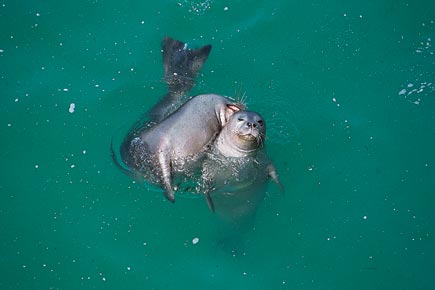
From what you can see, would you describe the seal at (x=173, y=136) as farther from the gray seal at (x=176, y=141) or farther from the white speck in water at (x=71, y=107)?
the white speck in water at (x=71, y=107)

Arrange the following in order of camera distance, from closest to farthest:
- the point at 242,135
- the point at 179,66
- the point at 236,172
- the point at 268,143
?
the point at 242,135, the point at 236,172, the point at 268,143, the point at 179,66

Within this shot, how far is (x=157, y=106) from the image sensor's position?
18.8 feet

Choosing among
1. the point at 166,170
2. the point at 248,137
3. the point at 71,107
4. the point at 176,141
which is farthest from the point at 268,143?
the point at 71,107

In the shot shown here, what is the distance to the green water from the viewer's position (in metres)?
5.29

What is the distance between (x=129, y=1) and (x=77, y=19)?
736 mm

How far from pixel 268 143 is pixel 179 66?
4.66 feet

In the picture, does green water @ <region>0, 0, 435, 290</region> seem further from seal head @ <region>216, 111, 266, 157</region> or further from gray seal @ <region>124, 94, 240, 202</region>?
seal head @ <region>216, 111, 266, 157</region>

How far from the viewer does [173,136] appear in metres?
5.05

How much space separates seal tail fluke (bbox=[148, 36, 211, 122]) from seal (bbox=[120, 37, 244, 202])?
0.07 m

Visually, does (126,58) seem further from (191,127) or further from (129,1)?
(191,127)

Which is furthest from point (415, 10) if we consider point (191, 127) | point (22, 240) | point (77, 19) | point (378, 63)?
point (22, 240)

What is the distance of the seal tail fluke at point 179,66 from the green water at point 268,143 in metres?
0.16

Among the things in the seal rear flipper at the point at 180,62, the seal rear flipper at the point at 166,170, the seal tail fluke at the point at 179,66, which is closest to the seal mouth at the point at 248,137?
the seal rear flipper at the point at 166,170

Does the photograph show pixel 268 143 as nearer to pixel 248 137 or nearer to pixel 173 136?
pixel 248 137
